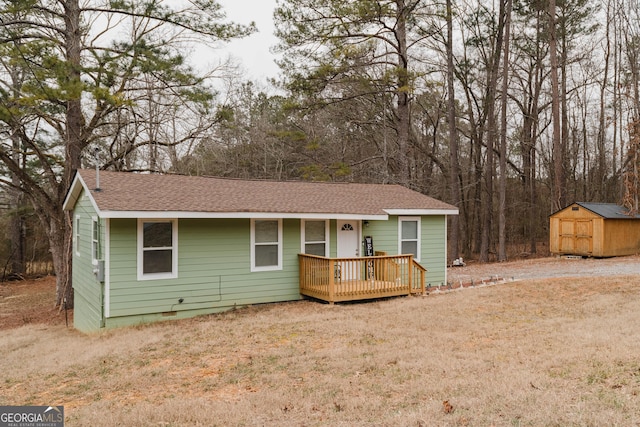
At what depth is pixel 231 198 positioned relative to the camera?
1147cm

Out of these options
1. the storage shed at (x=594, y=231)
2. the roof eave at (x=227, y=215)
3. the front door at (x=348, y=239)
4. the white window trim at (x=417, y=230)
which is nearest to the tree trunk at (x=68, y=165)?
the roof eave at (x=227, y=215)

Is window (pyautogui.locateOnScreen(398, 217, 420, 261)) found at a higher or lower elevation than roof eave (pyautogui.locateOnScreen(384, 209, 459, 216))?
lower

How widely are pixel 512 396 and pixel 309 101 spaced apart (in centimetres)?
1651

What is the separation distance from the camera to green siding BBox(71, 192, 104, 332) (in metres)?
10.1

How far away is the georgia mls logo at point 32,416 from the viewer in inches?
197

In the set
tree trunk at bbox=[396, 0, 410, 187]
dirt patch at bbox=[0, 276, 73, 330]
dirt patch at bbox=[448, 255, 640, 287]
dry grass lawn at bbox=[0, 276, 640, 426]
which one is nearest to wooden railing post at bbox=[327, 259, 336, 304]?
dry grass lawn at bbox=[0, 276, 640, 426]

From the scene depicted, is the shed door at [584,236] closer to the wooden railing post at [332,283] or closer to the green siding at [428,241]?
the green siding at [428,241]

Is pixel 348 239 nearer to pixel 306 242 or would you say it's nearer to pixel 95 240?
pixel 306 242

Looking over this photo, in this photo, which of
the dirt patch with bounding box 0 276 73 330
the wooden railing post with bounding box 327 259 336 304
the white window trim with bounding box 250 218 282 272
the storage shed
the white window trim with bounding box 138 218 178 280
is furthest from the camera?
the storage shed

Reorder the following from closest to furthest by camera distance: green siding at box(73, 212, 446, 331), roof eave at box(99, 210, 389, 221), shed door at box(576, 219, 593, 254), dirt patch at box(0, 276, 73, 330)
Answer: roof eave at box(99, 210, 389, 221) < green siding at box(73, 212, 446, 331) < dirt patch at box(0, 276, 73, 330) < shed door at box(576, 219, 593, 254)

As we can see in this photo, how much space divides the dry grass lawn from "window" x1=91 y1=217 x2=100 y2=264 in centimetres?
173

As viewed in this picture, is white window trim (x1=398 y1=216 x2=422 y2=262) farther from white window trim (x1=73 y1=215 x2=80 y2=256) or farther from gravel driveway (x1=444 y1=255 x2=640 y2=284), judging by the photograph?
white window trim (x1=73 y1=215 x2=80 y2=256)

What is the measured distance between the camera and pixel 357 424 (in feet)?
14.3

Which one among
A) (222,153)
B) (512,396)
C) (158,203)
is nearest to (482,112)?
(222,153)
